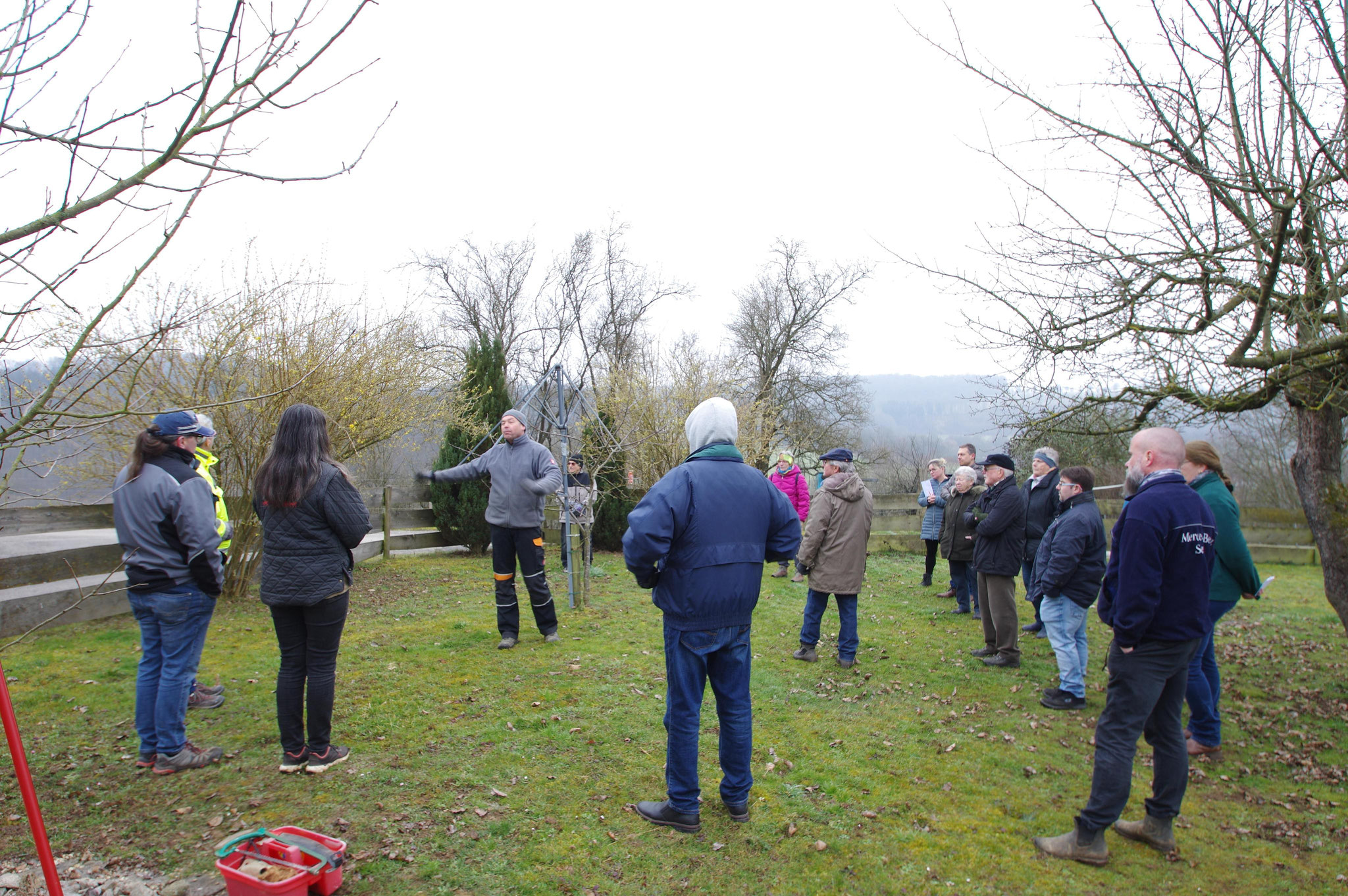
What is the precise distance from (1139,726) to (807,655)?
3382 mm

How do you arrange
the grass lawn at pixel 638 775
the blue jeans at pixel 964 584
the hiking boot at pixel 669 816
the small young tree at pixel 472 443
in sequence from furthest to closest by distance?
the small young tree at pixel 472 443 < the blue jeans at pixel 964 584 < the hiking boot at pixel 669 816 < the grass lawn at pixel 638 775

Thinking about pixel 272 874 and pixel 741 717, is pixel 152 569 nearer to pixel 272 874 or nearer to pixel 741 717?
pixel 272 874

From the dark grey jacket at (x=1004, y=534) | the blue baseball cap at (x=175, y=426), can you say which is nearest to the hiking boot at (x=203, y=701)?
the blue baseball cap at (x=175, y=426)

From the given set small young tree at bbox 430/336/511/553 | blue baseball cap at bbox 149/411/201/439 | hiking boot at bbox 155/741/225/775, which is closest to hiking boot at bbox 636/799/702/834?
hiking boot at bbox 155/741/225/775

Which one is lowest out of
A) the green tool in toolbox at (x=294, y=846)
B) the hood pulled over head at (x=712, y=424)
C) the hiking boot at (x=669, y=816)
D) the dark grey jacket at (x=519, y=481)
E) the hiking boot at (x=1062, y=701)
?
the hiking boot at (x=1062, y=701)

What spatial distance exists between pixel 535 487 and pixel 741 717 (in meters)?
3.14

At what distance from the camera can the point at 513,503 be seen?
19.9 feet

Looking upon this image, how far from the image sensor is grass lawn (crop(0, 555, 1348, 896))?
321 cm

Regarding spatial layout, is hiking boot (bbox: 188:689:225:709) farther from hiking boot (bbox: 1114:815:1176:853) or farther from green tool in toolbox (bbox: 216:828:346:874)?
hiking boot (bbox: 1114:815:1176:853)

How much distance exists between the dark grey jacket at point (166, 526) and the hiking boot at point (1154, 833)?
4979 millimetres

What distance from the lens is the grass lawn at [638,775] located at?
321cm

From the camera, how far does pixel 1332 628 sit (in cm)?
884

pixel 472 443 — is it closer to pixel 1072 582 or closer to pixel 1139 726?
pixel 1072 582

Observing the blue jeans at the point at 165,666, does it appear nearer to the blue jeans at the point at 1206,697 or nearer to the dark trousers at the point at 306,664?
the dark trousers at the point at 306,664
